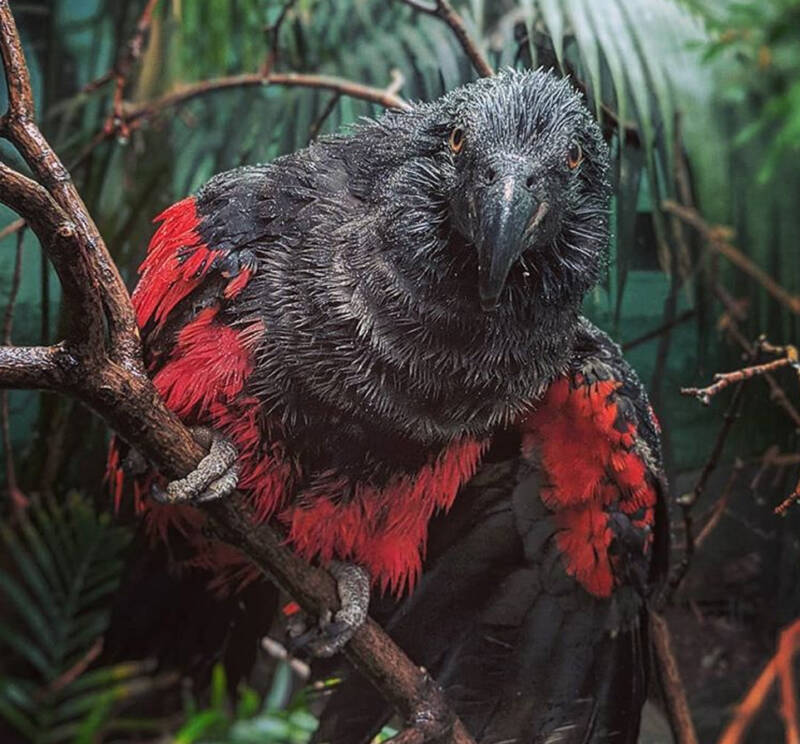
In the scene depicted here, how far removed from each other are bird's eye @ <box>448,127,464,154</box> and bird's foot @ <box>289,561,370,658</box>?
18.7 inches

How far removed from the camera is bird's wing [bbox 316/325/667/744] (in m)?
0.88

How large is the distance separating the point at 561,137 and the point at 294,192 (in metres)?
0.26

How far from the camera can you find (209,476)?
792 millimetres

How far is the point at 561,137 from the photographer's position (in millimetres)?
676

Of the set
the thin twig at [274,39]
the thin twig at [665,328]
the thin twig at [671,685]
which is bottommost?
the thin twig at [671,685]

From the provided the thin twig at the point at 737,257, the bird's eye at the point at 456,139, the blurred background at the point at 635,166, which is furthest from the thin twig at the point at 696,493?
the bird's eye at the point at 456,139

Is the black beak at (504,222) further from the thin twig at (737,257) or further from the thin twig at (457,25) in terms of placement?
the thin twig at (737,257)

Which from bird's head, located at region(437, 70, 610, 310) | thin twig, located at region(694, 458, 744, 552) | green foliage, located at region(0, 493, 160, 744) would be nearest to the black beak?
bird's head, located at region(437, 70, 610, 310)

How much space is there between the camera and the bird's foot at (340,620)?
904 millimetres

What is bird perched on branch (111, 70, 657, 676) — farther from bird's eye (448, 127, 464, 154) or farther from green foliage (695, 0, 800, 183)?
green foliage (695, 0, 800, 183)

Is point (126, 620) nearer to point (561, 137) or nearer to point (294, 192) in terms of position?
point (294, 192)

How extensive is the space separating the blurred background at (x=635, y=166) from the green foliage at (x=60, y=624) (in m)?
0.09

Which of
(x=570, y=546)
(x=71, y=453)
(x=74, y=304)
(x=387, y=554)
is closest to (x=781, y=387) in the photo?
(x=570, y=546)

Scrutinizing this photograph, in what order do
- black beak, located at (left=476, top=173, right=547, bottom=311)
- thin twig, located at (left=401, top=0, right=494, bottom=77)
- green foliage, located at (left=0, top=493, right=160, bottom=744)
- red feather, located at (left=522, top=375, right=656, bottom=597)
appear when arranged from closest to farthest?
black beak, located at (left=476, top=173, right=547, bottom=311) → thin twig, located at (left=401, top=0, right=494, bottom=77) → red feather, located at (left=522, top=375, right=656, bottom=597) → green foliage, located at (left=0, top=493, right=160, bottom=744)
